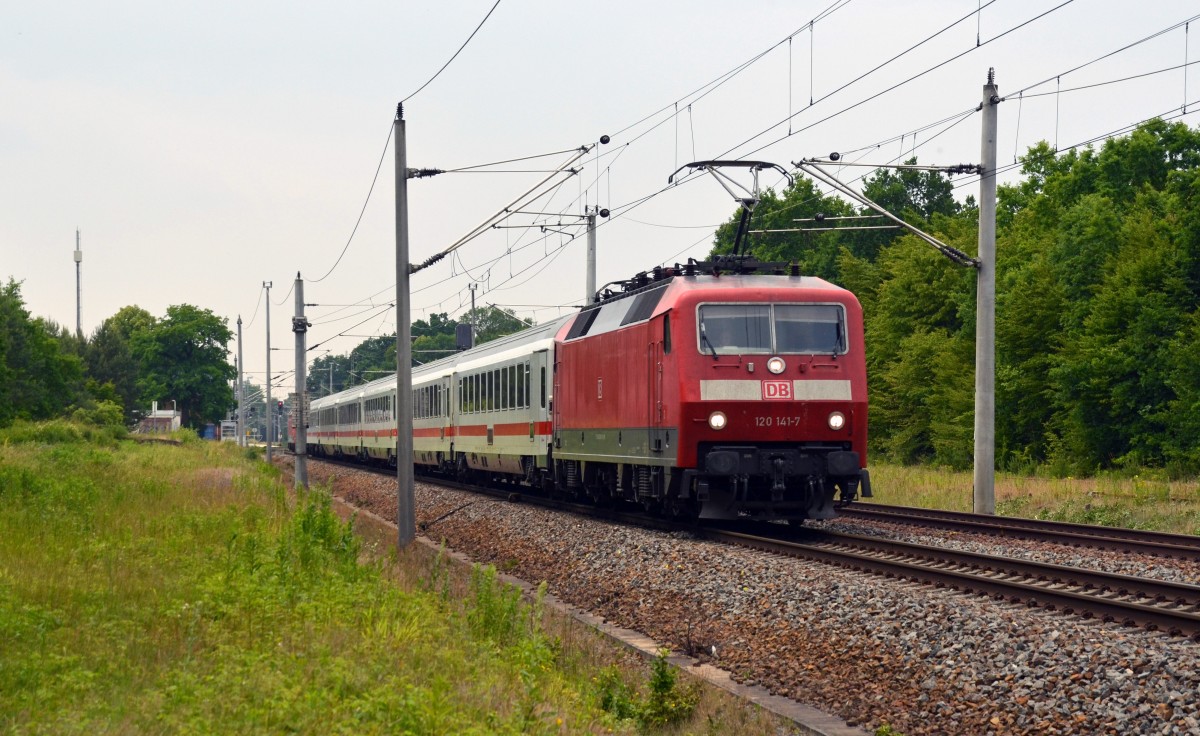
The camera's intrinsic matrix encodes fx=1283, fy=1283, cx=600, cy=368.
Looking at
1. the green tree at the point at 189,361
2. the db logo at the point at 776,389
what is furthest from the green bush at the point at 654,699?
the green tree at the point at 189,361

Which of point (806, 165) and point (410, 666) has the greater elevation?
point (806, 165)

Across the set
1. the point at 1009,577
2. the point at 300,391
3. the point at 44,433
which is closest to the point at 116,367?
the point at 44,433

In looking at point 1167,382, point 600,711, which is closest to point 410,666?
point 600,711

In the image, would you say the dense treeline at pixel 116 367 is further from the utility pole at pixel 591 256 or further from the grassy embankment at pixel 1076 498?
the grassy embankment at pixel 1076 498

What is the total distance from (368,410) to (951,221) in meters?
23.8

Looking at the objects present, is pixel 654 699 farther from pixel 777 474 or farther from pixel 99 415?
pixel 99 415

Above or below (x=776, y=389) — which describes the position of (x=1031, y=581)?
below

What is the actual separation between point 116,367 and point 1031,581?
301 ft

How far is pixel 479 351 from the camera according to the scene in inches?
1363

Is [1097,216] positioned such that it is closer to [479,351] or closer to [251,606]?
[479,351]

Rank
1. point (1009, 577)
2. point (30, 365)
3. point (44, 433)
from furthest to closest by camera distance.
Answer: point (30, 365) < point (44, 433) < point (1009, 577)

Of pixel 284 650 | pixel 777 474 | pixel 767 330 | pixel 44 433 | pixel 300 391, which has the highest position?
pixel 767 330

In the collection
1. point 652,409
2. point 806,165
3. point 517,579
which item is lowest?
point 517,579

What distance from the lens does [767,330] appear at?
17094mm
